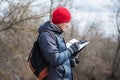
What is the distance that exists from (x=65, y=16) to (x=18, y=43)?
13554mm

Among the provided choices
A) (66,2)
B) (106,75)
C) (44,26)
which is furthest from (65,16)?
(106,75)

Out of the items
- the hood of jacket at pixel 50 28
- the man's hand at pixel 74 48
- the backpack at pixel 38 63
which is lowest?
the backpack at pixel 38 63

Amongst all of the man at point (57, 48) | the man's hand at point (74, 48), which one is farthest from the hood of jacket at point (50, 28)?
the man's hand at point (74, 48)

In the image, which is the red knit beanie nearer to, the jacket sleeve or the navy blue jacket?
the navy blue jacket

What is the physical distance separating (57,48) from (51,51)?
11 centimetres

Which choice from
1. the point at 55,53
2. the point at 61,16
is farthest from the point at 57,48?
the point at 61,16

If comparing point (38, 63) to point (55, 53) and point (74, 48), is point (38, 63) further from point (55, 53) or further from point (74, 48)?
point (74, 48)

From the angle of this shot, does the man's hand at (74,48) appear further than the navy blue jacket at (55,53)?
Yes

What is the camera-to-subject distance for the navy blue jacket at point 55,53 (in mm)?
3785

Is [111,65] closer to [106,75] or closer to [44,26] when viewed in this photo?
[106,75]

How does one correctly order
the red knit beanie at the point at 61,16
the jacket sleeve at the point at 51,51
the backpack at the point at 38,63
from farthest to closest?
the red knit beanie at the point at 61,16 < the backpack at the point at 38,63 < the jacket sleeve at the point at 51,51

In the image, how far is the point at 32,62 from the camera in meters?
3.95

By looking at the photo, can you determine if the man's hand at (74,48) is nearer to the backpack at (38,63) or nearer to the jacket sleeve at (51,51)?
the jacket sleeve at (51,51)

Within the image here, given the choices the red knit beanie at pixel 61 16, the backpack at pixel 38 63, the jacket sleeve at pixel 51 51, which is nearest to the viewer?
the jacket sleeve at pixel 51 51
